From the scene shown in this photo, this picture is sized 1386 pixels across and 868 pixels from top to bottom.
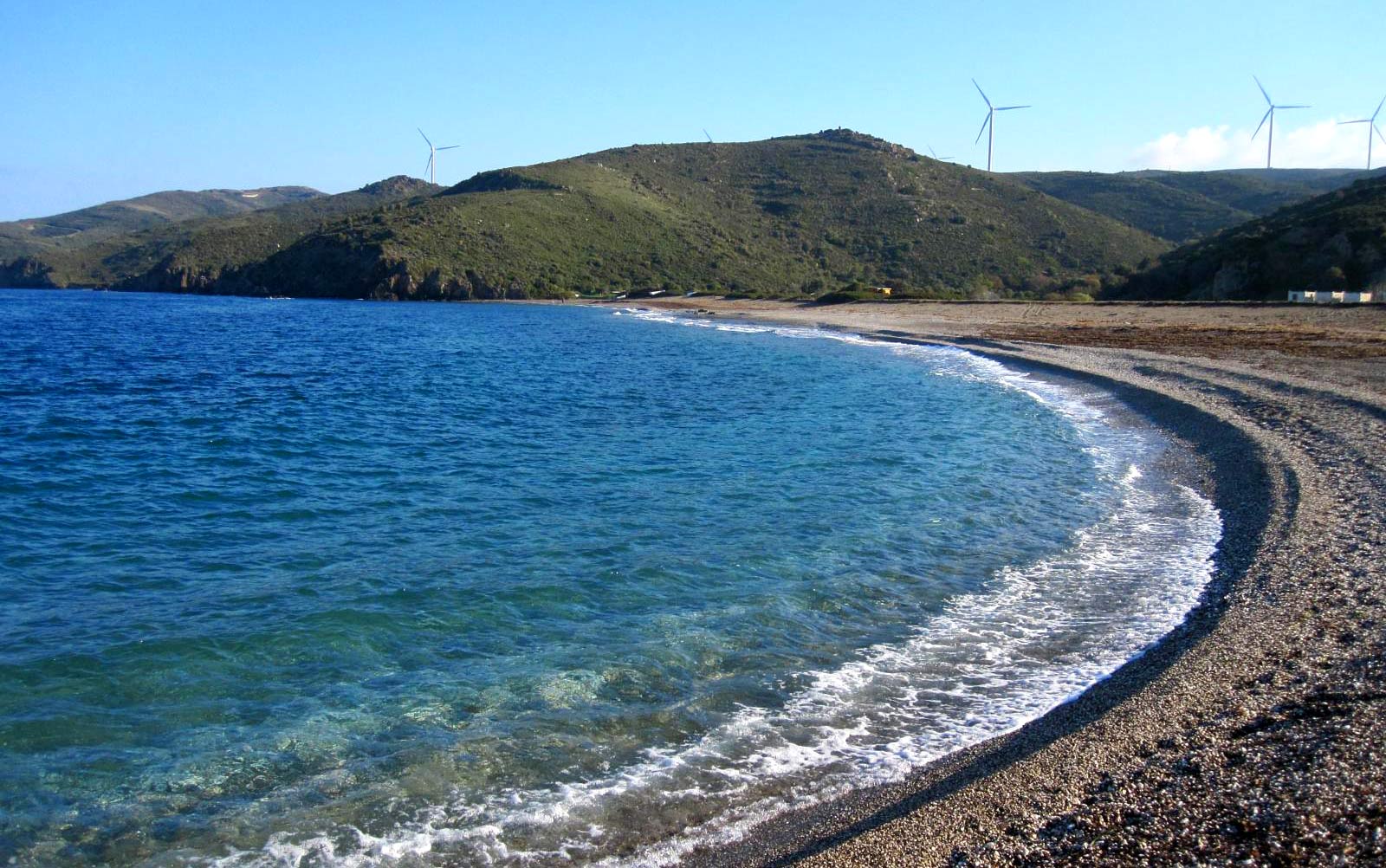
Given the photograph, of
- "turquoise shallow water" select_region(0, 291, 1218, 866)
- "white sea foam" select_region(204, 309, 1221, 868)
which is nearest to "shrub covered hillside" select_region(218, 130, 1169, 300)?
"turquoise shallow water" select_region(0, 291, 1218, 866)

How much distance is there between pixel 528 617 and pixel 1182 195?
145069 mm

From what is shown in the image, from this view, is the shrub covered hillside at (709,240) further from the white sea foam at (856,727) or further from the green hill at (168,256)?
the white sea foam at (856,727)

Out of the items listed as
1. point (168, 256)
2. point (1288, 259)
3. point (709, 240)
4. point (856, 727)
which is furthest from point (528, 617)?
point (168, 256)

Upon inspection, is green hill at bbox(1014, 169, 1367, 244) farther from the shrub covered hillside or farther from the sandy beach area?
the sandy beach area

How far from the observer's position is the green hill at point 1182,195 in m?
118

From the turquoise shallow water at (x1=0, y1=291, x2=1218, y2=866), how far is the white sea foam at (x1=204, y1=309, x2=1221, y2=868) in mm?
29

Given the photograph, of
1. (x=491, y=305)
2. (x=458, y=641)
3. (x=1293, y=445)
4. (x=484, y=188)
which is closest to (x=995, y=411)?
(x=1293, y=445)

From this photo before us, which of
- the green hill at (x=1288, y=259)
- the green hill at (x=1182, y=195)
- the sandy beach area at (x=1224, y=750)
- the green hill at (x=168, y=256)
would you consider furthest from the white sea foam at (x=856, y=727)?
the green hill at (x=168, y=256)

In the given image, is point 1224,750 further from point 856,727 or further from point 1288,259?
point 1288,259

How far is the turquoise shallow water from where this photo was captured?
5.97 meters

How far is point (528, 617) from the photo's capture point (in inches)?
363

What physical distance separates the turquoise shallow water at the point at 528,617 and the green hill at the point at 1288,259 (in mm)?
31558

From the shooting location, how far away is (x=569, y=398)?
2689cm

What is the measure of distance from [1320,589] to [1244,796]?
4.76m
